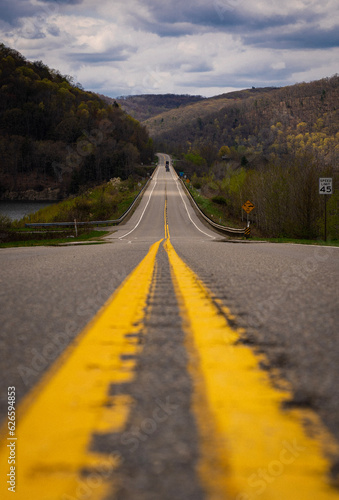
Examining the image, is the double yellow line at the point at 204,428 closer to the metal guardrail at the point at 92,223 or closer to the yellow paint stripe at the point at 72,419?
the yellow paint stripe at the point at 72,419

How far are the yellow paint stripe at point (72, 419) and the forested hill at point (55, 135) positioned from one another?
121 m

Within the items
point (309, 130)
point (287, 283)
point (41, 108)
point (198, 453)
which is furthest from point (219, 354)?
point (309, 130)

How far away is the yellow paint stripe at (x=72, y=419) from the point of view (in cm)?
106

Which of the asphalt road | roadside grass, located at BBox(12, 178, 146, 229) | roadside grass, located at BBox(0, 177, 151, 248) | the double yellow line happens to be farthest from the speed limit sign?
roadside grass, located at BBox(12, 178, 146, 229)

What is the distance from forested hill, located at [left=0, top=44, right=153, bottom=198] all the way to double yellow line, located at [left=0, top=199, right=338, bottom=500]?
122 m

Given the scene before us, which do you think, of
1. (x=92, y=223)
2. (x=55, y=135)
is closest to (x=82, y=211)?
(x=92, y=223)

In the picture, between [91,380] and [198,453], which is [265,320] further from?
[198,453]

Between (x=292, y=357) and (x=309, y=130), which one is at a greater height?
(x=309, y=130)

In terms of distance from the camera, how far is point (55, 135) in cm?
15500

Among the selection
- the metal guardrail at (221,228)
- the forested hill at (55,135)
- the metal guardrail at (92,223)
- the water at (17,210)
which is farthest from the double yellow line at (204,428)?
the forested hill at (55,135)

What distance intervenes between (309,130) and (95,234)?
180702mm

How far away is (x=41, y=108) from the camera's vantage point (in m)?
157

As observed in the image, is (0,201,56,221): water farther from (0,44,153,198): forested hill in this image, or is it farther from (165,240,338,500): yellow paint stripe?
(165,240,338,500): yellow paint stripe

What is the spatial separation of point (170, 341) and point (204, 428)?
3.63 ft
